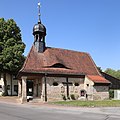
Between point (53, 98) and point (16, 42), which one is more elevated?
point (16, 42)

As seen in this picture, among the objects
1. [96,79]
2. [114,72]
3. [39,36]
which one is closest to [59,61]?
[39,36]

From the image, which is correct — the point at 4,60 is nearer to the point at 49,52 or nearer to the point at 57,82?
the point at 49,52

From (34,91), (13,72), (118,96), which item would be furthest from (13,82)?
(118,96)

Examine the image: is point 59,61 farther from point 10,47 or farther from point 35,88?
point 10,47

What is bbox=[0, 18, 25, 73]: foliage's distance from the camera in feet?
154

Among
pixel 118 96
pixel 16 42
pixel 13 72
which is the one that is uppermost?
pixel 16 42

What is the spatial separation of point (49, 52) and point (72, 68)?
13.6 feet

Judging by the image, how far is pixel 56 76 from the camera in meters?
37.3

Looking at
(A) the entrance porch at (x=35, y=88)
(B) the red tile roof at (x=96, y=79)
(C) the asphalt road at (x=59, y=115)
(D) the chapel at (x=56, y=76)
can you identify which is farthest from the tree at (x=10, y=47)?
(C) the asphalt road at (x=59, y=115)

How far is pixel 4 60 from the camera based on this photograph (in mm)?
46531

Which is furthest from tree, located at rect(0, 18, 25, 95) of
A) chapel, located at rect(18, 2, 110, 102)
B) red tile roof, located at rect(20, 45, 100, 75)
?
red tile roof, located at rect(20, 45, 100, 75)

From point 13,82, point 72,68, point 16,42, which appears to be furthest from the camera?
point 13,82

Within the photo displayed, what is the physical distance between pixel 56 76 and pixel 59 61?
9.84 ft

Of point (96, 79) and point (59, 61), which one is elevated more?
point (59, 61)
